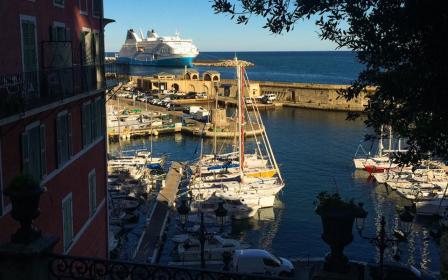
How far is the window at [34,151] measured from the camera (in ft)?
34.9

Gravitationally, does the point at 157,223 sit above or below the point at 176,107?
below

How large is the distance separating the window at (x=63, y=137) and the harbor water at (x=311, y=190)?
8362 mm

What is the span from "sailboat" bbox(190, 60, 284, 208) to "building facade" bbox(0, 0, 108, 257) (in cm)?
1754

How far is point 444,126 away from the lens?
22.2 ft

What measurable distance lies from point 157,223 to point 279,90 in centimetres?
6561

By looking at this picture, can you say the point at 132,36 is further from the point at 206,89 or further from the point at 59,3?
the point at 59,3

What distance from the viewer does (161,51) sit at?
155 meters

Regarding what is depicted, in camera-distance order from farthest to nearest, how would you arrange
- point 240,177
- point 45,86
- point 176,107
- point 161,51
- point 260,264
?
1. point 161,51
2. point 176,107
3. point 240,177
4. point 260,264
5. point 45,86

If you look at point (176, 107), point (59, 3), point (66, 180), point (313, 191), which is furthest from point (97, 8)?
point (176, 107)

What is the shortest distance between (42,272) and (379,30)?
17.4 feet

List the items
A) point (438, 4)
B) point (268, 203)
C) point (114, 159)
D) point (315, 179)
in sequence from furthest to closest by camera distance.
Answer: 1. point (114, 159)
2. point (315, 179)
3. point (268, 203)
4. point (438, 4)

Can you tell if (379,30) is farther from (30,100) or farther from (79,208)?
(79,208)

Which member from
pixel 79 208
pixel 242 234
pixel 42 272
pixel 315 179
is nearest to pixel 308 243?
pixel 242 234

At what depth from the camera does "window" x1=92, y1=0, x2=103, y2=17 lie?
16.3m
